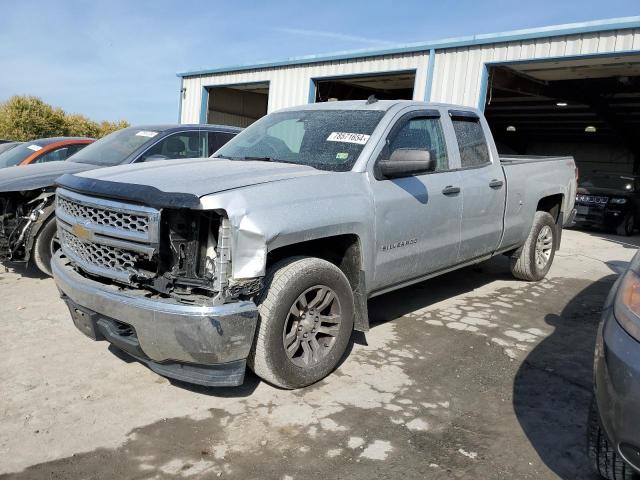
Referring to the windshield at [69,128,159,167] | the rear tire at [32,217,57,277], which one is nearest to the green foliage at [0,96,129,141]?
the windshield at [69,128,159,167]

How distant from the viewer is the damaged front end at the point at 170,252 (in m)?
2.96

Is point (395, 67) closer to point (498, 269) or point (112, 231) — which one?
point (498, 269)

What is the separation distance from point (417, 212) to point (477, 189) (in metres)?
1.05

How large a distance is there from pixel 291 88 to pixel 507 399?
12.9m

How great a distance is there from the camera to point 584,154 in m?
28.4

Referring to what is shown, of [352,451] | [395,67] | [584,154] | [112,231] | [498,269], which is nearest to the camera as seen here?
[352,451]

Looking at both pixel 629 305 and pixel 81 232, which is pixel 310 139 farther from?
pixel 629 305

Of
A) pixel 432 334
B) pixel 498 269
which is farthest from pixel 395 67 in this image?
pixel 432 334

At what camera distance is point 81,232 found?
339 cm

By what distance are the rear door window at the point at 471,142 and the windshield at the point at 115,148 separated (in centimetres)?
355

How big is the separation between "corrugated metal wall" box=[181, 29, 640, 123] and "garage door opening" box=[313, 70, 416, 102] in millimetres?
387

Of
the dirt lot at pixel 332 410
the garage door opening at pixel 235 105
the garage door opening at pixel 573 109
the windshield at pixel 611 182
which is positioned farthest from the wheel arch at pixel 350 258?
the garage door opening at pixel 235 105

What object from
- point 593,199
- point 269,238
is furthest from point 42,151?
point 593,199

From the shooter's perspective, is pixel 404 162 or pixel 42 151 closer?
pixel 404 162
